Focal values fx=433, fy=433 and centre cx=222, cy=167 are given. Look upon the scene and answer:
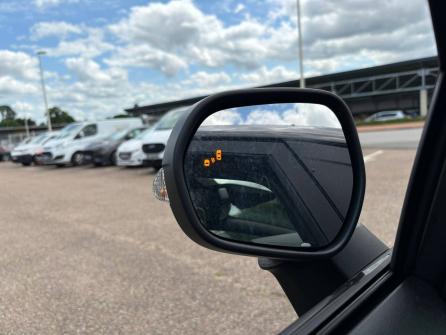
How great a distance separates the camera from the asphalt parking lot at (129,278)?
3.26 meters

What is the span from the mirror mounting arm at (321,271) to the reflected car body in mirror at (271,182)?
5.0 inches

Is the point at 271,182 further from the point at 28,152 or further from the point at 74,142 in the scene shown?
the point at 28,152

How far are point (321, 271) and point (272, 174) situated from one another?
406mm

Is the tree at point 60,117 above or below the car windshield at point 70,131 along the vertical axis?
above

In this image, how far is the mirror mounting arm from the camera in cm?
145

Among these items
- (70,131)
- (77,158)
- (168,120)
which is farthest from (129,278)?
(70,131)

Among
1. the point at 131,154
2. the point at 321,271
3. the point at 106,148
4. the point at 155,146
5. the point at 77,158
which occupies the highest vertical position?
the point at 321,271

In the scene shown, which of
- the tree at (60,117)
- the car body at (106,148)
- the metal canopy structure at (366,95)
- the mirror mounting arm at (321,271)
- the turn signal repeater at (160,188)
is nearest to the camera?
the turn signal repeater at (160,188)

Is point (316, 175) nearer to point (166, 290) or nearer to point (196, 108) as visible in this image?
point (196, 108)

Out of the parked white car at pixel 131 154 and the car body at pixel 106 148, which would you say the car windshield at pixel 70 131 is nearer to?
the car body at pixel 106 148

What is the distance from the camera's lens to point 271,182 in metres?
1.31

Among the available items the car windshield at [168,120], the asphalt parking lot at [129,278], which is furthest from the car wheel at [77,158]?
the asphalt parking lot at [129,278]

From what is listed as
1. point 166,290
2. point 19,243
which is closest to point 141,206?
point 19,243

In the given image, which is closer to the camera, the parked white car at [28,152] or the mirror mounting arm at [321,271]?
the mirror mounting arm at [321,271]
